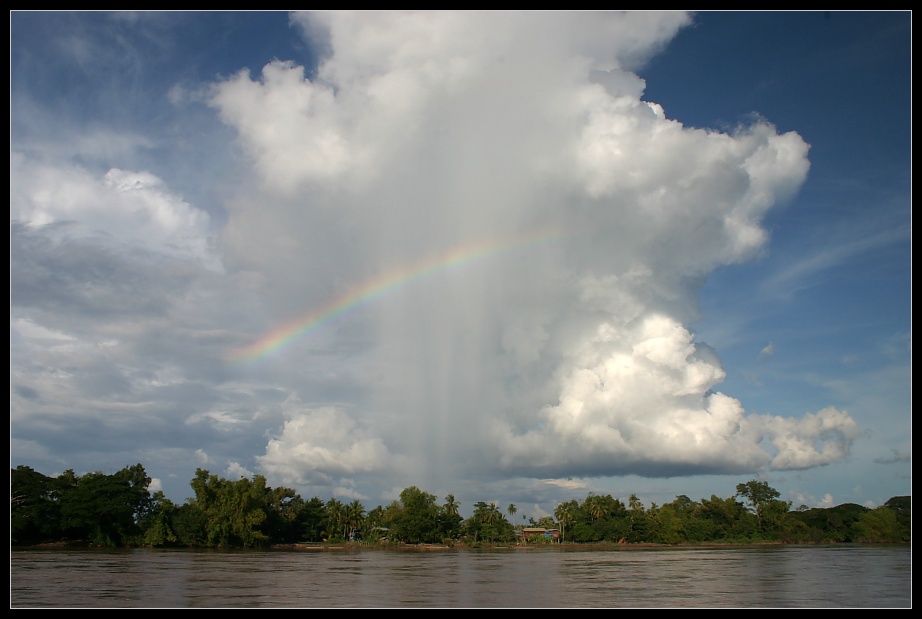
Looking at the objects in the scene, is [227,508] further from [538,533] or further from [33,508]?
[538,533]

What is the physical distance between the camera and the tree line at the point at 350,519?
9406cm

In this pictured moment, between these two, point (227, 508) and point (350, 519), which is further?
point (350, 519)

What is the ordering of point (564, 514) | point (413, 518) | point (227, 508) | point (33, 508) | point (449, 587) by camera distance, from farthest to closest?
point (564, 514), point (413, 518), point (227, 508), point (33, 508), point (449, 587)

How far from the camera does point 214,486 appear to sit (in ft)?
337

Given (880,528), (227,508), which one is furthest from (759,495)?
(227,508)

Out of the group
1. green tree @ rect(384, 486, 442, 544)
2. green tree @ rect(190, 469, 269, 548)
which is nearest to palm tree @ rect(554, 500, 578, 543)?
green tree @ rect(384, 486, 442, 544)

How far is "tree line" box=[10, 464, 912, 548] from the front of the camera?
94.1 m

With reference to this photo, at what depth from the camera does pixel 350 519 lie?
13675 centimetres

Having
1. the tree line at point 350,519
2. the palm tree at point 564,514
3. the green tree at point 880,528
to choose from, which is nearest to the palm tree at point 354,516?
the tree line at point 350,519

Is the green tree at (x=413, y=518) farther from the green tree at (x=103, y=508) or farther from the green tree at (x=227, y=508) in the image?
the green tree at (x=103, y=508)

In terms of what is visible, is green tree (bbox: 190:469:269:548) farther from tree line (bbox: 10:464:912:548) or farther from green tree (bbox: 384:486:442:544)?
green tree (bbox: 384:486:442:544)

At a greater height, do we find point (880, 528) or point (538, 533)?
point (880, 528)

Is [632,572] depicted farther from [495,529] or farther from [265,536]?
[495,529]
